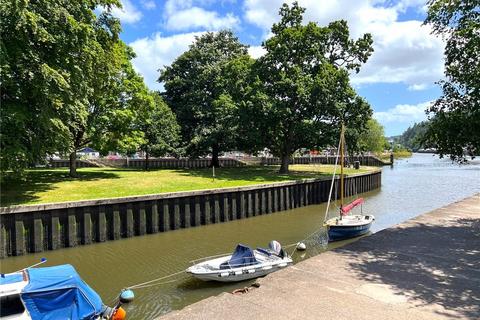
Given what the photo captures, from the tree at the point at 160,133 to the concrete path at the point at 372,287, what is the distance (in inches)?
1230

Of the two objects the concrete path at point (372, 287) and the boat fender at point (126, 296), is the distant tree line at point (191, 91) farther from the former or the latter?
the boat fender at point (126, 296)

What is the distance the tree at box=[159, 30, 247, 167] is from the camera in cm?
4541

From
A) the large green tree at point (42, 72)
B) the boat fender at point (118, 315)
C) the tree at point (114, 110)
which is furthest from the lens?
the tree at point (114, 110)

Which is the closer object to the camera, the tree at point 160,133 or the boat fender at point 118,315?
the boat fender at point 118,315

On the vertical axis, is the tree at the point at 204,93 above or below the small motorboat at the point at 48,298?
above

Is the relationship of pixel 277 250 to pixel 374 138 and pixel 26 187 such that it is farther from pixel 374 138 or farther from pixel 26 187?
pixel 374 138

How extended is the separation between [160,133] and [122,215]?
79.4ft

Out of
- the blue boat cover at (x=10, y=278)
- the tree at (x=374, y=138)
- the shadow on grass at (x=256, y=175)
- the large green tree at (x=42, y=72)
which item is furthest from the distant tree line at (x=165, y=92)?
the tree at (x=374, y=138)

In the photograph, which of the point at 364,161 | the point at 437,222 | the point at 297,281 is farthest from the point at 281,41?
the point at 364,161

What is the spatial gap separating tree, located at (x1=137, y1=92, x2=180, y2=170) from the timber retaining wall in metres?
18.2

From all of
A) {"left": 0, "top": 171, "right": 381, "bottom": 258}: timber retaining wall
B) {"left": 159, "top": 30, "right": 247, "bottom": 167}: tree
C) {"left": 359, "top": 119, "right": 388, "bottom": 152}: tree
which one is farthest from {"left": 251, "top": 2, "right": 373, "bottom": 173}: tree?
{"left": 359, "top": 119, "right": 388, "bottom": 152}: tree

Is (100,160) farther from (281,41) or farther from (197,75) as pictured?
(281,41)

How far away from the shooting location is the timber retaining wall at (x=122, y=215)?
59.1ft

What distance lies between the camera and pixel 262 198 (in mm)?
28453
